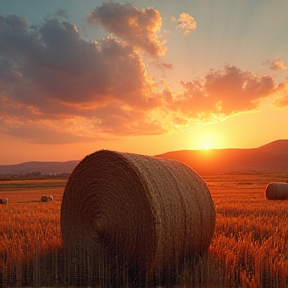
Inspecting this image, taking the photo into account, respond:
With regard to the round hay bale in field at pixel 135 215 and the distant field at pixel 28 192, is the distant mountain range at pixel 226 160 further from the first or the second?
the round hay bale in field at pixel 135 215

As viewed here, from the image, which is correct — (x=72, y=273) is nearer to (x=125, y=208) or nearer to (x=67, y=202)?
(x=125, y=208)

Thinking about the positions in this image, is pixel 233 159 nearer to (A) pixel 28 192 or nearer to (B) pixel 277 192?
(A) pixel 28 192

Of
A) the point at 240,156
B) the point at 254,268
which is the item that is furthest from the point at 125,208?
the point at 240,156

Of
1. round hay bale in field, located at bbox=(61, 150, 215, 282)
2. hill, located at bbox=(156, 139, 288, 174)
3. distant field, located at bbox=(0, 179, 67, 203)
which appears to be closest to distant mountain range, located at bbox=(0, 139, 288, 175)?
hill, located at bbox=(156, 139, 288, 174)

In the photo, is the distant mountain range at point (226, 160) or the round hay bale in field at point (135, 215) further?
the distant mountain range at point (226, 160)

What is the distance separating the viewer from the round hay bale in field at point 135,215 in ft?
17.5

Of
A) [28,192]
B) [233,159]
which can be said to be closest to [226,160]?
[233,159]

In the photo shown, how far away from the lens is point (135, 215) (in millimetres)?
5516

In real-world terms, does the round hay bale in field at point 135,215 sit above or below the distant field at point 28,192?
above

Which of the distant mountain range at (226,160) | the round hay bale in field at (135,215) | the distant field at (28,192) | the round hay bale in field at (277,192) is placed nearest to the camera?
the round hay bale in field at (135,215)

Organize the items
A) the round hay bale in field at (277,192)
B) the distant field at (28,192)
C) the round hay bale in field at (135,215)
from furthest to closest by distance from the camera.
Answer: the distant field at (28,192), the round hay bale in field at (277,192), the round hay bale in field at (135,215)

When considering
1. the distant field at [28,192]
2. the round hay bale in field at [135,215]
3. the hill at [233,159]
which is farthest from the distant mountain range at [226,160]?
the round hay bale in field at [135,215]

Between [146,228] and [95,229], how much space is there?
1.12 m

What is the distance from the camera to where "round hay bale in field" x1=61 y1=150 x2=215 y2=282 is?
5.34m
